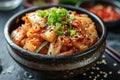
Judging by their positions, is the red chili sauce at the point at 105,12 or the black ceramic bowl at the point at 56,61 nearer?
the black ceramic bowl at the point at 56,61

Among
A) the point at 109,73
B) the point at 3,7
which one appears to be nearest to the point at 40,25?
the point at 109,73

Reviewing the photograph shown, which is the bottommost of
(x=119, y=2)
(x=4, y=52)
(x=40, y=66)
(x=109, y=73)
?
(x=109, y=73)

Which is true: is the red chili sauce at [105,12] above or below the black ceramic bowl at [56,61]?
above

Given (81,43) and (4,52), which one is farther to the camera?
(4,52)

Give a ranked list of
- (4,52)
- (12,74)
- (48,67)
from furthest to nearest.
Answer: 1. (4,52)
2. (12,74)
3. (48,67)

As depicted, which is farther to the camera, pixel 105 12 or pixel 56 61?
pixel 105 12

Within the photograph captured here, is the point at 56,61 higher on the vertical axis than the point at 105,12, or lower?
lower

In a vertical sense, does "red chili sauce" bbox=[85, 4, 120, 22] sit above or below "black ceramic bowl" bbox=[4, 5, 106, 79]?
above

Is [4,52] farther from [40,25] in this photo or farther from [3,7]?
[3,7]
